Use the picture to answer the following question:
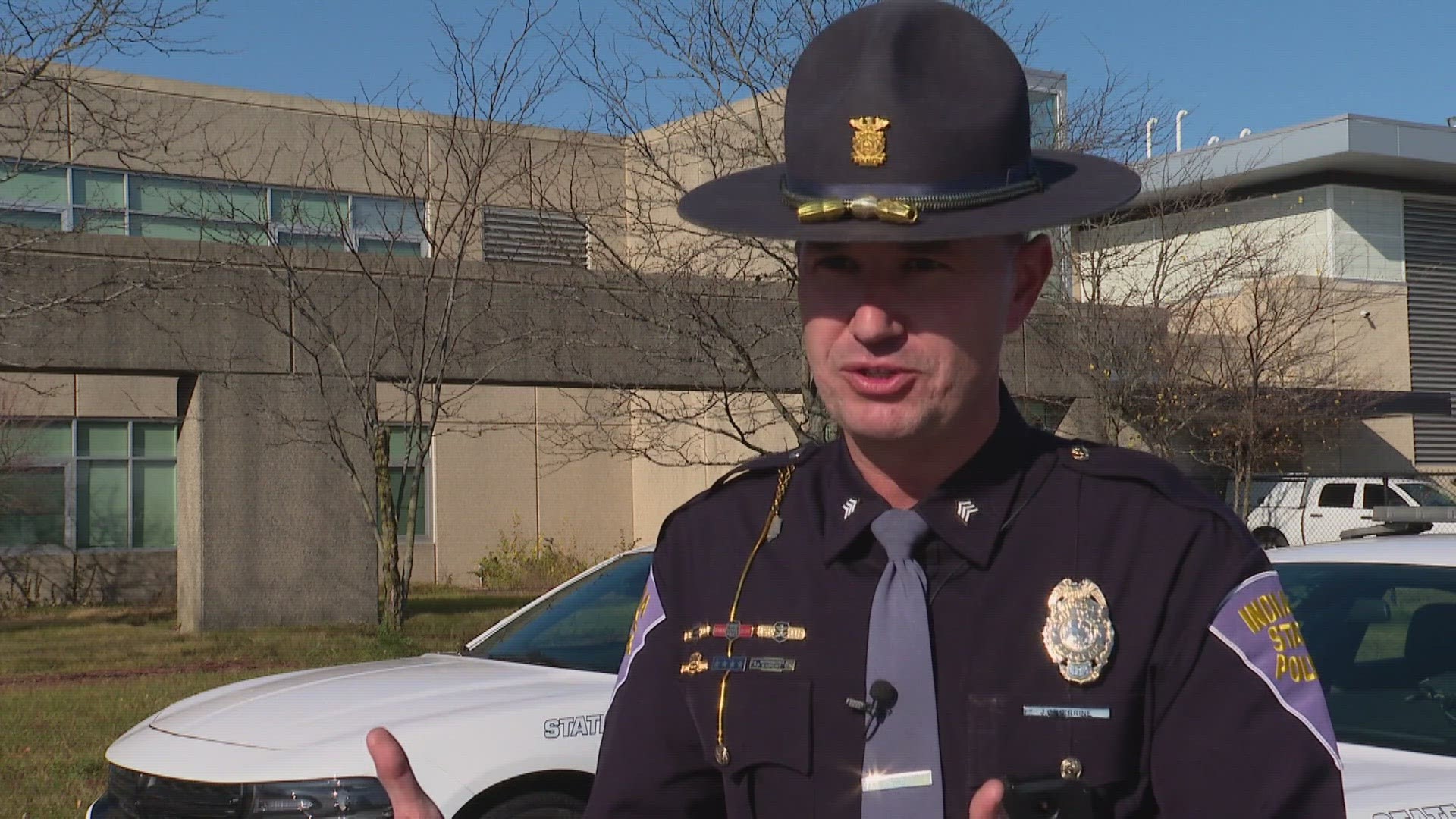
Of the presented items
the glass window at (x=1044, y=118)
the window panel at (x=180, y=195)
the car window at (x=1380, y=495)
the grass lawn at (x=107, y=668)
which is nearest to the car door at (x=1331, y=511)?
the car window at (x=1380, y=495)

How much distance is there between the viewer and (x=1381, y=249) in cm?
3086

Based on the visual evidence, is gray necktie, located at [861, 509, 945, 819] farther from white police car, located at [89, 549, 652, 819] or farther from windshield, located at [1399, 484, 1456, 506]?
windshield, located at [1399, 484, 1456, 506]

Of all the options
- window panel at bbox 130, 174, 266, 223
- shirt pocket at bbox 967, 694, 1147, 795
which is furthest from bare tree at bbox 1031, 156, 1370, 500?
shirt pocket at bbox 967, 694, 1147, 795

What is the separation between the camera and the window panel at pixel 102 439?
23.0 m

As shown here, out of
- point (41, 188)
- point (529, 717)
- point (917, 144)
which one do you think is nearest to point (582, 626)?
point (529, 717)

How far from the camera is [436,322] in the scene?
15125mm

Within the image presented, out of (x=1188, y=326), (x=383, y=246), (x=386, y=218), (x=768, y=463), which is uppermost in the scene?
(x=386, y=218)

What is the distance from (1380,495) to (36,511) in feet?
68.2

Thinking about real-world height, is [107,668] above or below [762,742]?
below

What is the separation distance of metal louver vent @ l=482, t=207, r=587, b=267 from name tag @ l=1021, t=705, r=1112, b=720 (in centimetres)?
1162

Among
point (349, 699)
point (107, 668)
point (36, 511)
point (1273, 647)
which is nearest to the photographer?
point (1273, 647)

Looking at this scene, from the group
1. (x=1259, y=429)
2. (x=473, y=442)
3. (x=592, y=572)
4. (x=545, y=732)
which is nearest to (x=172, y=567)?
(x=473, y=442)

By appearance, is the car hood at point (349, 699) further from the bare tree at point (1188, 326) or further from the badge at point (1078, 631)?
the bare tree at point (1188, 326)

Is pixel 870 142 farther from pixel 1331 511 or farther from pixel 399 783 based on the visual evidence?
pixel 1331 511
